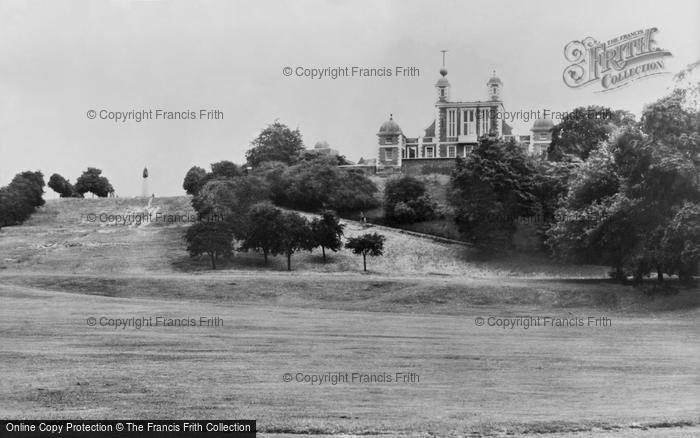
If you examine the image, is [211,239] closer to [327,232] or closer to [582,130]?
[327,232]

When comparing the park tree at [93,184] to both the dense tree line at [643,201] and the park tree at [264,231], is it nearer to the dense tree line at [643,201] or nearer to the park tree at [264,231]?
the park tree at [264,231]

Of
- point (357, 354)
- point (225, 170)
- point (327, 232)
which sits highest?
point (225, 170)

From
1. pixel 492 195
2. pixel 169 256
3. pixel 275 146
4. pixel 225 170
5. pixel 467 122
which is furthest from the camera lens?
pixel 467 122

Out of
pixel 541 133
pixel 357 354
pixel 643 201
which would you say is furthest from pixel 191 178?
pixel 357 354

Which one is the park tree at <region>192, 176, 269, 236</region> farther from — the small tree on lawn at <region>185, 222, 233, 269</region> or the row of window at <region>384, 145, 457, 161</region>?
the row of window at <region>384, 145, 457, 161</region>

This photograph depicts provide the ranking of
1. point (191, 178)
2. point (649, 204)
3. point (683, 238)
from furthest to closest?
point (191, 178), point (649, 204), point (683, 238)

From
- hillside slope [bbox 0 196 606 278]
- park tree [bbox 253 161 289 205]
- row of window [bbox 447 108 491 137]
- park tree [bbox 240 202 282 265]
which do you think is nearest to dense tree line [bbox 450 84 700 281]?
hillside slope [bbox 0 196 606 278]

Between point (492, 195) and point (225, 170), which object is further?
point (225, 170)
